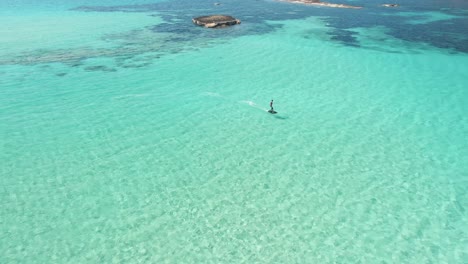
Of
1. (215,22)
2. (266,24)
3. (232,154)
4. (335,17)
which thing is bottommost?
(232,154)

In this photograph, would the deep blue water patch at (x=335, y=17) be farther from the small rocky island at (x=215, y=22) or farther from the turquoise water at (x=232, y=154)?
the turquoise water at (x=232, y=154)

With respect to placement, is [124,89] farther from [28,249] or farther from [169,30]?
[169,30]

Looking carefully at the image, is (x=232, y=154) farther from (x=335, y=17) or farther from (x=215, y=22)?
(x=335, y=17)

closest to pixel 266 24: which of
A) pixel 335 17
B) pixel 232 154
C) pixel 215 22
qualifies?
pixel 215 22

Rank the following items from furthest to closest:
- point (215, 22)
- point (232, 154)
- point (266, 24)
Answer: point (266, 24)
point (215, 22)
point (232, 154)

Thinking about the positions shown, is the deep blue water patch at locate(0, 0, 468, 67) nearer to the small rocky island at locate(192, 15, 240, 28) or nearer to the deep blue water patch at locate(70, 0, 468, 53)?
the deep blue water patch at locate(70, 0, 468, 53)

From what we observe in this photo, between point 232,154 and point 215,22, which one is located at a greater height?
point 215,22

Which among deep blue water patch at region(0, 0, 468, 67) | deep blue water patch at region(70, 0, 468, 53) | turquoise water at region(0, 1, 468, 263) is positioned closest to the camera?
turquoise water at region(0, 1, 468, 263)

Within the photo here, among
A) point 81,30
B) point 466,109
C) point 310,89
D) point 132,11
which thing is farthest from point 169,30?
point 466,109

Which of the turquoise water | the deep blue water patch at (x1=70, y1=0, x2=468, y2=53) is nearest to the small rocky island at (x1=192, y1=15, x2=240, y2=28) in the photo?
the deep blue water patch at (x1=70, y1=0, x2=468, y2=53)

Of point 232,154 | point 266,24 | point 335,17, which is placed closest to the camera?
point 232,154
